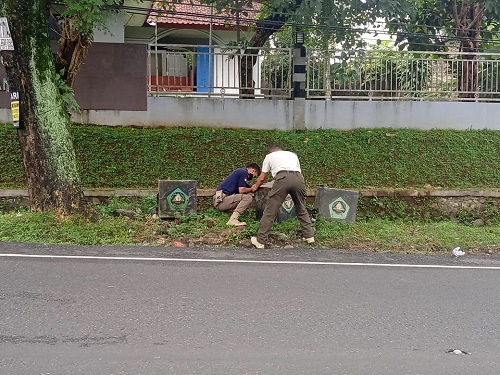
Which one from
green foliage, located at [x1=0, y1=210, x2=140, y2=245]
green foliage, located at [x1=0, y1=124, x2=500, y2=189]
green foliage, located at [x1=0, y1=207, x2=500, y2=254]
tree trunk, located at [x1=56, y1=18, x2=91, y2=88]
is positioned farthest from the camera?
green foliage, located at [x1=0, y1=124, x2=500, y2=189]

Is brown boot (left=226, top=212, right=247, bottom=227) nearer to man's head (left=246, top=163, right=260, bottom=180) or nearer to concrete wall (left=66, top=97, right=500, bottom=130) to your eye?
man's head (left=246, top=163, right=260, bottom=180)

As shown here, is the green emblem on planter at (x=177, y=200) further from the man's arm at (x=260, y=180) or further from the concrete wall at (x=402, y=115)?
the concrete wall at (x=402, y=115)

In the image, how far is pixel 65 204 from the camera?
8.09m

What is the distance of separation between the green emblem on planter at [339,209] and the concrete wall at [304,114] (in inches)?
142

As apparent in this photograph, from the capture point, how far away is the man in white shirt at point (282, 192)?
7773 mm

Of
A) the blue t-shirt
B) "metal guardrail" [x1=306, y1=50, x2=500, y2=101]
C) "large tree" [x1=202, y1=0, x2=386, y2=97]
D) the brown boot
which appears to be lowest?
the brown boot

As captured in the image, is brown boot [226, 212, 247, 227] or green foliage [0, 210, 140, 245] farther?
brown boot [226, 212, 247, 227]

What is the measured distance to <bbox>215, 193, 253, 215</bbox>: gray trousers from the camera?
8.70m

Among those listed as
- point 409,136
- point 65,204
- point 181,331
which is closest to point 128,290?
point 181,331

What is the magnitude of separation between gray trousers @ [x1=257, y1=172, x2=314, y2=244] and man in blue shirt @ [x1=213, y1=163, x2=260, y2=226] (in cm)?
92

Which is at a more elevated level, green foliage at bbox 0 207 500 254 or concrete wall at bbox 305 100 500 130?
concrete wall at bbox 305 100 500 130

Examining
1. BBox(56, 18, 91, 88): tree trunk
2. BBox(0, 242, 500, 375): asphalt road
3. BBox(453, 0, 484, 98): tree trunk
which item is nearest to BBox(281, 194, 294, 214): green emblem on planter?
BBox(0, 242, 500, 375): asphalt road

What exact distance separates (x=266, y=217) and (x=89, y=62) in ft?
20.5

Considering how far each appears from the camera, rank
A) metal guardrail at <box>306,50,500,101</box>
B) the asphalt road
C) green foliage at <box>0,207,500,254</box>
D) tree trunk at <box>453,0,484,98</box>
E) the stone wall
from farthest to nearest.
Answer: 1. tree trunk at <box>453,0,484,98</box>
2. metal guardrail at <box>306,50,500,101</box>
3. the stone wall
4. green foliage at <box>0,207,500,254</box>
5. the asphalt road
